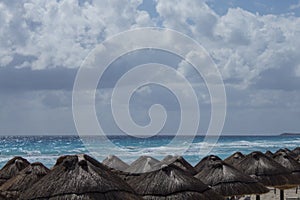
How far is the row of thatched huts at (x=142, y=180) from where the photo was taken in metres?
7.30

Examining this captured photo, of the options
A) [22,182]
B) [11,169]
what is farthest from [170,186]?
[11,169]

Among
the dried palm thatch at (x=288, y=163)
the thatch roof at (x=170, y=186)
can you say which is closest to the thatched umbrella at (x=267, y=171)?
the dried palm thatch at (x=288, y=163)

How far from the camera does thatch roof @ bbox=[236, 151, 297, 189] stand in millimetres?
13680

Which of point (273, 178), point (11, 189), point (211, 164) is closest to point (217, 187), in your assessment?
point (211, 164)

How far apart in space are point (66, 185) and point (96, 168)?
554 millimetres

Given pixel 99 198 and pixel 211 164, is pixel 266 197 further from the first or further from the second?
pixel 99 198

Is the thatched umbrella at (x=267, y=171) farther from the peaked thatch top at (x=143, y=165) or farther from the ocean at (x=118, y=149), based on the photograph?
the ocean at (x=118, y=149)

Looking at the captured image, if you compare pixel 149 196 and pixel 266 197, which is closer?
pixel 149 196

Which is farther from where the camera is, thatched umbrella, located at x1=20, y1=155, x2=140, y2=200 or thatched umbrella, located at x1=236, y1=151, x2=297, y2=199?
thatched umbrella, located at x1=236, y1=151, x2=297, y2=199

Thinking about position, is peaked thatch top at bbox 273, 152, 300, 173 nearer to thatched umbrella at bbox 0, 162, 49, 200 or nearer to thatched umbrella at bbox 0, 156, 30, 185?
thatched umbrella at bbox 0, 156, 30, 185

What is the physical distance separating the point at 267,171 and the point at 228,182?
259 cm

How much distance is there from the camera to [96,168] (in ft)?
25.1

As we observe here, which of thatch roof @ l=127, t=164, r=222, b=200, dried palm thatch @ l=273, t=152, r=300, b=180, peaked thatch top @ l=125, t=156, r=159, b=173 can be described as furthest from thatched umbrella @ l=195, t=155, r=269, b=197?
dried palm thatch @ l=273, t=152, r=300, b=180

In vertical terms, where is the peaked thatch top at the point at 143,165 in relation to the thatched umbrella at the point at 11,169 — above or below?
above
